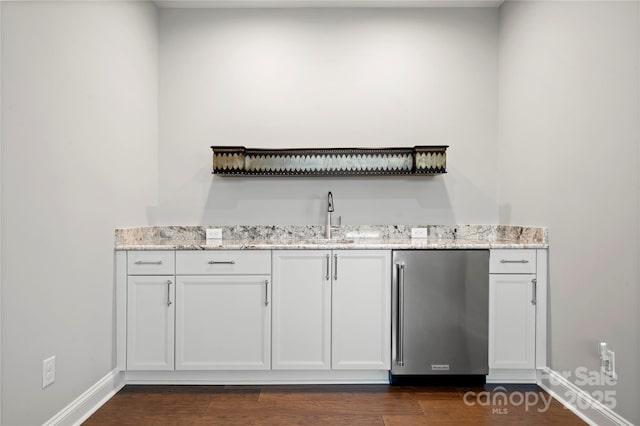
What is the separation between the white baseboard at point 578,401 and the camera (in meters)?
1.88

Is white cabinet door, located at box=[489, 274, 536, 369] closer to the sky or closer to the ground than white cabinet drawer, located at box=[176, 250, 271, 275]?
closer to the ground

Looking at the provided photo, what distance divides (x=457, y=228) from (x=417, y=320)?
0.96m

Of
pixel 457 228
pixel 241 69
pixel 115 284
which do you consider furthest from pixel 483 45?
pixel 115 284

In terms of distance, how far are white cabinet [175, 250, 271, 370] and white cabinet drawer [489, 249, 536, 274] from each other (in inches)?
56.5

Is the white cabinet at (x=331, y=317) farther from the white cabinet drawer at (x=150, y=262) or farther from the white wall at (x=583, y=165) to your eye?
the white wall at (x=583, y=165)

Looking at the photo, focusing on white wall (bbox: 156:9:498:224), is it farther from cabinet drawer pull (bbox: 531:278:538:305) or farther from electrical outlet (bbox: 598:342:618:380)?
electrical outlet (bbox: 598:342:618:380)

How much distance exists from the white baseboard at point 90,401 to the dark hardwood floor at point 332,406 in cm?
5

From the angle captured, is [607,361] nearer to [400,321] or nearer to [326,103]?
[400,321]

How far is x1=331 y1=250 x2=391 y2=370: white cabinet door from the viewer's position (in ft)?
7.84

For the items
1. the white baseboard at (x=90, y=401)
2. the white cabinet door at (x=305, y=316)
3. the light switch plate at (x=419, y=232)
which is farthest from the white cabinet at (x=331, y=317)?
the white baseboard at (x=90, y=401)

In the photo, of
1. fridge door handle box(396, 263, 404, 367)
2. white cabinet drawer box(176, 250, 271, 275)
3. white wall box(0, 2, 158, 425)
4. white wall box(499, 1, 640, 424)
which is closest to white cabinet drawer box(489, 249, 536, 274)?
white wall box(499, 1, 640, 424)

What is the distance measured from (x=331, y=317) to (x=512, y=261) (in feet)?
3.94

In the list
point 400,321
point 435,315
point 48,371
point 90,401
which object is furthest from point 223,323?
point 435,315

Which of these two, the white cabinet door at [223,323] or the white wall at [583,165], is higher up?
the white wall at [583,165]
